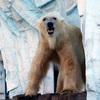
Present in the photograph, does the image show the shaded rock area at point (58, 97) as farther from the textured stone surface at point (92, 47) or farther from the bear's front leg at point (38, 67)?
the textured stone surface at point (92, 47)

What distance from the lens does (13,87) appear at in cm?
848

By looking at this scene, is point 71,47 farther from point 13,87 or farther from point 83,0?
point 13,87

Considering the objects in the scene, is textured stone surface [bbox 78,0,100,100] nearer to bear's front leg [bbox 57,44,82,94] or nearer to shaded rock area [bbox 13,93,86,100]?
shaded rock area [bbox 13,93,86,100]

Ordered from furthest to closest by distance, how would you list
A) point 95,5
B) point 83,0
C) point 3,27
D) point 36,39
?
1. point 3,27
2. point 36,39
3. point 83,0
4. point 95,5

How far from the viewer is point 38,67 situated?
4.51 metres

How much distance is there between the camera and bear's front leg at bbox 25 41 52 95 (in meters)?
4.46

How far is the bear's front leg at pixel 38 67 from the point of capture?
4461 millimetres

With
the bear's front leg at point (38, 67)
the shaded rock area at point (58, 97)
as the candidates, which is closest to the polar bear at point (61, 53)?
the bear's front leg at point (38, 67)

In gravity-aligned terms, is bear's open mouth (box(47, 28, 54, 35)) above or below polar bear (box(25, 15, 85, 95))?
above

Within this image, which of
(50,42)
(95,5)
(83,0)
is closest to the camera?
(95,5)

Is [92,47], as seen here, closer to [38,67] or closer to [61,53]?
[61,53]

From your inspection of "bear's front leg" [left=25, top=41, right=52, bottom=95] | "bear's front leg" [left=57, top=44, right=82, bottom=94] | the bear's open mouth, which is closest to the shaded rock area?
"bear's front leg" [left=25, top=41, right=52, bottom=95]

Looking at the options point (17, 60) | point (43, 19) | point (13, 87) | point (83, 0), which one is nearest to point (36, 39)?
point (17, 60)

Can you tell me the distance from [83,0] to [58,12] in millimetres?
4041
